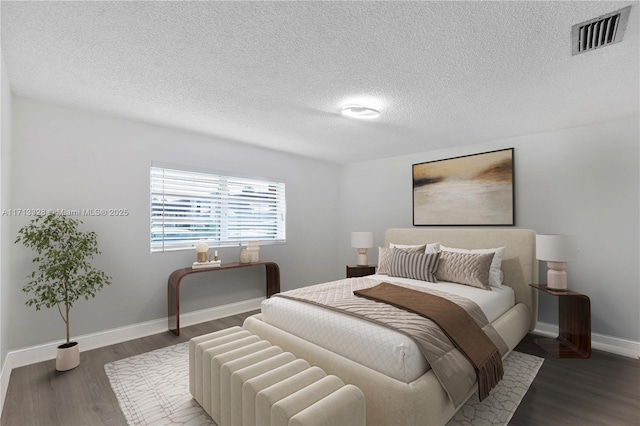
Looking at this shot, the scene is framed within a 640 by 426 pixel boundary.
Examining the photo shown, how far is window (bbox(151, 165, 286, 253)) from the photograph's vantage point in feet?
11.7

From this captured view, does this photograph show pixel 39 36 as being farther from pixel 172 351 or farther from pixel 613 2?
pixel 613 2

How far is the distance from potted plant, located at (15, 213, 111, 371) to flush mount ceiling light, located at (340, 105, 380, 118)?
2.73 meters

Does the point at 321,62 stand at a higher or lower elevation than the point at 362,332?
higher

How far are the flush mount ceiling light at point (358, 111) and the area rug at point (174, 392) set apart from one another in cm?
255

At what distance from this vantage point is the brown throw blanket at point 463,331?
1989 millimetres

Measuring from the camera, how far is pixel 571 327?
3057mm

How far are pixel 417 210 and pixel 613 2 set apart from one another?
3201mm

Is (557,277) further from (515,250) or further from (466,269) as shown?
(466,269)

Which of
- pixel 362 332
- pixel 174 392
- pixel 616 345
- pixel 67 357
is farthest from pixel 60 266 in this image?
pixel 616 345

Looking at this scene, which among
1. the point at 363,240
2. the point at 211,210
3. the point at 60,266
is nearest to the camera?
the point at 60,266

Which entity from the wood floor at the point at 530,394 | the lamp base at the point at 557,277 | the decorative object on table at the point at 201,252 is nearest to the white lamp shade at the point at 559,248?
the lamp base at the point at 557,277

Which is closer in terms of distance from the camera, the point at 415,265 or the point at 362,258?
the point at 415,265

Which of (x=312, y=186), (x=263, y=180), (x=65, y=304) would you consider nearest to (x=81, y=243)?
(x=65, y=304)

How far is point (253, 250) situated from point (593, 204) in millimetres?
4035
